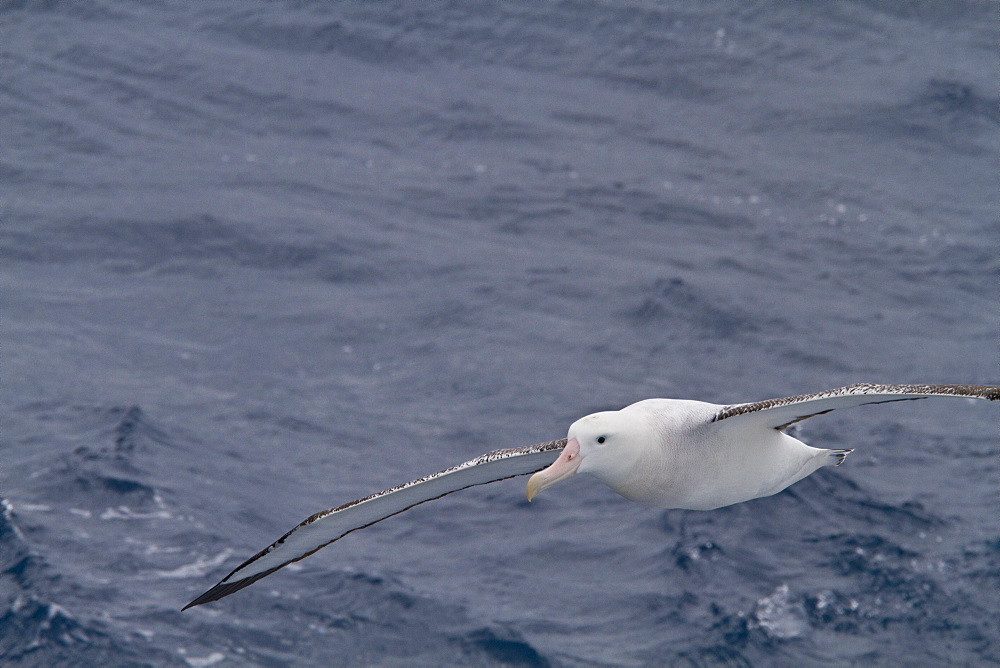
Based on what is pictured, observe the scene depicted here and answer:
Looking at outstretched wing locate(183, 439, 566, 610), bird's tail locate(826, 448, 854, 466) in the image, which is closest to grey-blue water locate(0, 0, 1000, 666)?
outstretched wing locate(183, 439, 566, 610)

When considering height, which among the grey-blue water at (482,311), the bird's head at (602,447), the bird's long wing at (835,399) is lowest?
the grey-blue water at (482,311)

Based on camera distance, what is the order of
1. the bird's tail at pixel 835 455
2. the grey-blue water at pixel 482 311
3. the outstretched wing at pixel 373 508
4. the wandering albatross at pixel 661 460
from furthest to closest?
the grey-blue water at pixel 482 311 → the bird's tail at pixel 835 455 → the outstretched wing at pixel 373 508 → the wandering albatross at pixel 661 460

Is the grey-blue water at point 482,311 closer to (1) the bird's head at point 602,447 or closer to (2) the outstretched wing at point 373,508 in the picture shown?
(2) the outstretched wing at point 373,508

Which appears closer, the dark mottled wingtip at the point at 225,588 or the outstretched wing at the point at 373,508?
the outstretched wing at the point at 373,508

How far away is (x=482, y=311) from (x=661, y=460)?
1291 cm

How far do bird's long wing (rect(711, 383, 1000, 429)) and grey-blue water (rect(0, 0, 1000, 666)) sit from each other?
663 cm

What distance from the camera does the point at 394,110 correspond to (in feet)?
98.0

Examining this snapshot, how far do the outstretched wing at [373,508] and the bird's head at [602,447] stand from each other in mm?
1017

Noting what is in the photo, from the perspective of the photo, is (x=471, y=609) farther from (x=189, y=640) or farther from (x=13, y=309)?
(x=13, y=309)

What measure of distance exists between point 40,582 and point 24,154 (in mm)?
14251

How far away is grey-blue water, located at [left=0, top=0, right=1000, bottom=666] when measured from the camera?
1683cm

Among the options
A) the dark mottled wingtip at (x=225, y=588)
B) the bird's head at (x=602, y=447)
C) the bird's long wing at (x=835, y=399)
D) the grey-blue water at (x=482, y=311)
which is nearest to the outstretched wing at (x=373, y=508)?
the dark mottled wingtip at (x=225, y=588)

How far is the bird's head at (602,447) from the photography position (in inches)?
392

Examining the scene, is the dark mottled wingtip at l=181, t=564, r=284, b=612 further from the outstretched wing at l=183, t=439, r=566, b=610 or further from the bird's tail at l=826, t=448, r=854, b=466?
→ the bird's tail at l=826, t=448, r=854, b=466
